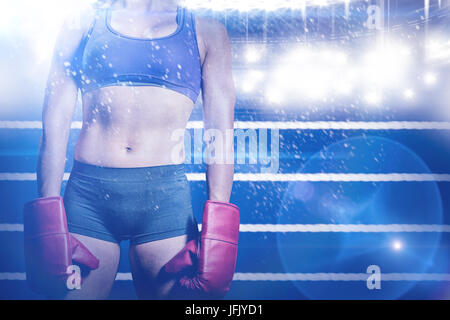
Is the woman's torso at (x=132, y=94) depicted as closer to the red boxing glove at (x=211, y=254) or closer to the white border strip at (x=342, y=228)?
the red boxing glove at (x=211, y=254)

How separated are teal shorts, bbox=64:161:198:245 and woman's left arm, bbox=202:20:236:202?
127 mm

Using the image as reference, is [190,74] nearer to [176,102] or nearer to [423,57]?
[176,102]

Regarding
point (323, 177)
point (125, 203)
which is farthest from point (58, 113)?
point (323, 177)

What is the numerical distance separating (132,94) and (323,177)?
2.52 feet

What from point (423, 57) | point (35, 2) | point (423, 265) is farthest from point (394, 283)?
point (35, 2)

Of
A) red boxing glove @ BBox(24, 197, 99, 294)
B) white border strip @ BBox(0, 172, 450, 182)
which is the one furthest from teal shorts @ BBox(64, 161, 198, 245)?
white border strip @ BBox(0, 172, 450, 182)

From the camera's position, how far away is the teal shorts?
963 mm

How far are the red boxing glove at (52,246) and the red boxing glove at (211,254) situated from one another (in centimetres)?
29

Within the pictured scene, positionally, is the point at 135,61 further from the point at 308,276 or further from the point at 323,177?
the point at 308,276

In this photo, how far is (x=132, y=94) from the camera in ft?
3.15

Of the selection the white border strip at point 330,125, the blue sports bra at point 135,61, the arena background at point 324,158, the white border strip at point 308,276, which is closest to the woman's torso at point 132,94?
the blue sports bra at point 135,61

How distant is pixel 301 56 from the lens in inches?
47.0

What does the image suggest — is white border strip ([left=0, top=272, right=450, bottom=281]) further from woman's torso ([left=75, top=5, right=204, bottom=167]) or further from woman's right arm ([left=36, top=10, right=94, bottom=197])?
woman's torso ([left=75, top=5, right=204, bottom=167])

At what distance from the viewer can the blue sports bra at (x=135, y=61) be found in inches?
37.7
